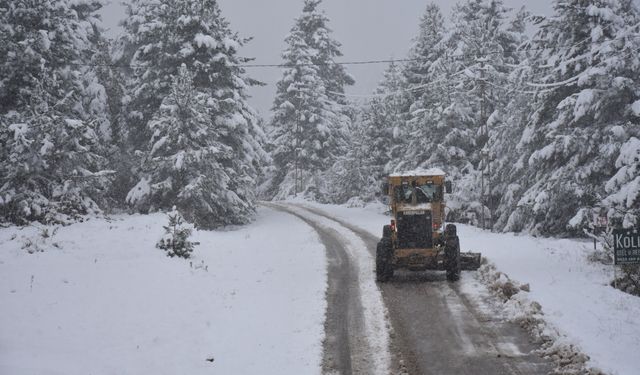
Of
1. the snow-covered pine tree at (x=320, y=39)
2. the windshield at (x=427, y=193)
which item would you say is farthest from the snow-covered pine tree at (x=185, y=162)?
the snow-covered pine tree at (x=320, y=39)

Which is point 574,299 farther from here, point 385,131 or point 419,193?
point 385,131

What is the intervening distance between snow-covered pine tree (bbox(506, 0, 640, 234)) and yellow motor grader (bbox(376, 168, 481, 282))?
6.26 metres

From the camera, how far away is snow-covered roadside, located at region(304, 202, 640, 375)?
779 cm

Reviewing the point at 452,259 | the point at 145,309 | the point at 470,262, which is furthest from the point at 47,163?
the point at 470,262

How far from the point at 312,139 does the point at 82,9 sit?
23.6m

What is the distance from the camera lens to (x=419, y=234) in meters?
14.1

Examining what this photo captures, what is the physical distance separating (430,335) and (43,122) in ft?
50.7

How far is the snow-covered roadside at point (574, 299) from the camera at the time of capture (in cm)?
779

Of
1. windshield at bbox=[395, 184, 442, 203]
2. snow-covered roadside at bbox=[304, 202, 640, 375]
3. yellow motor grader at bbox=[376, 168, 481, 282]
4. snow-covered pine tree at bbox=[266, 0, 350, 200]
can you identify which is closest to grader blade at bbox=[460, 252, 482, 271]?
yellow motor grader at bbox=[376, 168, 481, 282]

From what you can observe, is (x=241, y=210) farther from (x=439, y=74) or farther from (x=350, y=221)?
(x=439, y=74)

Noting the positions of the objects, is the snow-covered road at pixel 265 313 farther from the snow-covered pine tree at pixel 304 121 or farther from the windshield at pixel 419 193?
the snow-covered pine tree at pixel 304 121

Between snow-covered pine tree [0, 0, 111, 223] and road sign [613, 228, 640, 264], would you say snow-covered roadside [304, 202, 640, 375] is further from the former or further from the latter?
snow-covered pine tree [0, 0, 111, 223]

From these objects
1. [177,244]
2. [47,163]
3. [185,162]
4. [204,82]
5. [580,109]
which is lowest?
[177,244]

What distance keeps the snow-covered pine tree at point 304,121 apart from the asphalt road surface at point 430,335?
109ft
